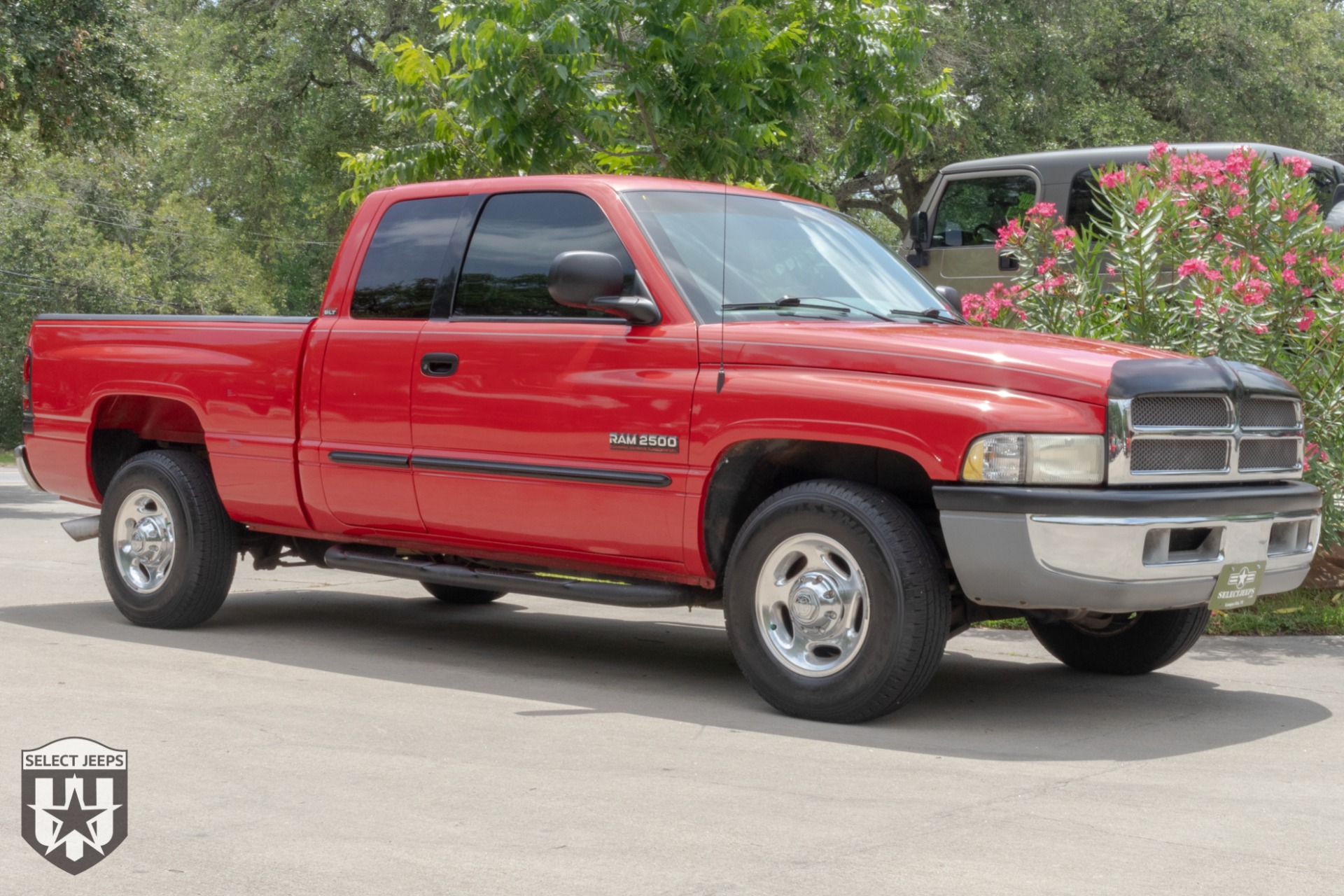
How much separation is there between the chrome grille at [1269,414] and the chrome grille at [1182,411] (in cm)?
14

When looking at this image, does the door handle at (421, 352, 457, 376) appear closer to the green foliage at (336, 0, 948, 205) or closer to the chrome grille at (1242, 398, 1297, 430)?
the chrome grille at (1242, 398, 1297, 430)

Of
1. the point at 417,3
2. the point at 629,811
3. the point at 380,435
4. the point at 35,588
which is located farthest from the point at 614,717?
the point at 417,3

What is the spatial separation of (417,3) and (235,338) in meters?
16.7

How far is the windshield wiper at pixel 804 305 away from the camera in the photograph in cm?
630

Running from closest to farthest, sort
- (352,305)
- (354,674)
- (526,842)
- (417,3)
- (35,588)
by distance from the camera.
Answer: (526,842)
(354,674)
(352,305)
(35,588)
(417,3)

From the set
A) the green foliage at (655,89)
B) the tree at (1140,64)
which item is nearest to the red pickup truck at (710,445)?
the green foliage at (655,89)

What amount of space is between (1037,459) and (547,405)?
2.00 meters

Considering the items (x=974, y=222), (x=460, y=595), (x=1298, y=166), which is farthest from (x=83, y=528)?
(x=974, y=222)

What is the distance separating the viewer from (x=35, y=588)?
30.9 feet

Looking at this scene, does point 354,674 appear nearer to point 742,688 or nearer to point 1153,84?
point 742,688

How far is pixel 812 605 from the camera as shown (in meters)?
5.75

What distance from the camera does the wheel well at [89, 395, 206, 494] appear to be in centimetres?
811

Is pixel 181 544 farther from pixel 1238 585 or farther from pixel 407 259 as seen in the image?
pixel 1238 585

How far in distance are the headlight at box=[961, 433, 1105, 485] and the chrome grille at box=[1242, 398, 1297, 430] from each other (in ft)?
2.88
